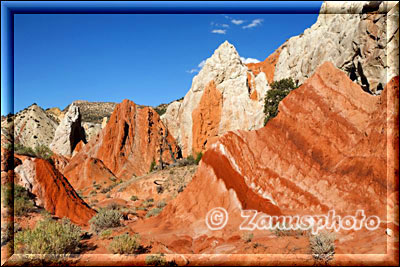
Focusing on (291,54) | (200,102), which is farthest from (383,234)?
(200,102)

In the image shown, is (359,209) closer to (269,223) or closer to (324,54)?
(269,223)

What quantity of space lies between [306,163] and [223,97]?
3680 centimetres

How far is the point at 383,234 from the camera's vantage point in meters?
7.48

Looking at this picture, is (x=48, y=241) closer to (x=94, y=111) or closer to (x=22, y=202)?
(x=22, y=202)

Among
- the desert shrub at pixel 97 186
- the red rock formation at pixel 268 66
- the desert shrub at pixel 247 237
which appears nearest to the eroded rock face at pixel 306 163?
the desert shrub at pixel 247 237

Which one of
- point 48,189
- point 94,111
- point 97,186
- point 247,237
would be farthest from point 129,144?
point 94,111

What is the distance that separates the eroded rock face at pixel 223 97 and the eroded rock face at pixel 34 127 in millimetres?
21060

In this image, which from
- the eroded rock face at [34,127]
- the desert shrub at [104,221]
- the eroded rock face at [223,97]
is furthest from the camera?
the eroded rock face at [34,127]

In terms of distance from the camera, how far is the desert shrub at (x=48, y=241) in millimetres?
7168

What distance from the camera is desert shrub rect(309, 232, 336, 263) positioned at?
7.04 metres

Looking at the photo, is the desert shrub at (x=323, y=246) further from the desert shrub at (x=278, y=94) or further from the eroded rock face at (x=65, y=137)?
the eroded rock face at (x=65, y=137)

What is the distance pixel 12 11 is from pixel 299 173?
377 inches

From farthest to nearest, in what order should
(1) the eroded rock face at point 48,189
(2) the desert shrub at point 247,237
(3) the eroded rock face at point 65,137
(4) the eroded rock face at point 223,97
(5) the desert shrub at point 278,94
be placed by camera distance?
(3) the eroded rock face at point 65,137 < (4) the eroded rock face at point 223,97 < (5) the desert shrub at point 278,94 < (1) the eroded rock face at point 48,189 < (2) the desert shrub at point 247,237

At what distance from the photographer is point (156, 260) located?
7258 millimetres
